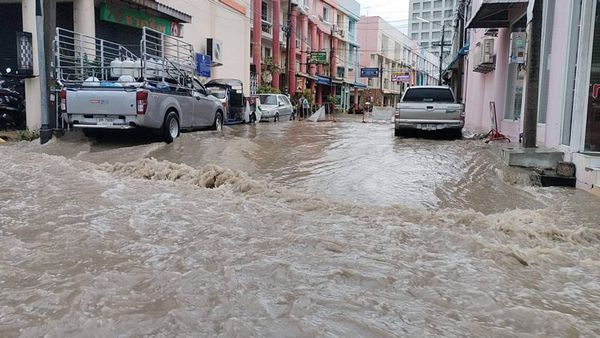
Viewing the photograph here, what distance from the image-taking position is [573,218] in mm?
5707

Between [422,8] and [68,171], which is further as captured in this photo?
[422,8]

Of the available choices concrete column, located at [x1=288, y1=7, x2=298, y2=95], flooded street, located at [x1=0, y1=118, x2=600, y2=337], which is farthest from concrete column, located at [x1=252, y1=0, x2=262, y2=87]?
flooded street, located at [x1=0, y1=118, x2=600, y2=337]

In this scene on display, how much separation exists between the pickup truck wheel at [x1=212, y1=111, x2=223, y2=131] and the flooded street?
6847 mm

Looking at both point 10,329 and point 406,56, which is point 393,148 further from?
point 406,56

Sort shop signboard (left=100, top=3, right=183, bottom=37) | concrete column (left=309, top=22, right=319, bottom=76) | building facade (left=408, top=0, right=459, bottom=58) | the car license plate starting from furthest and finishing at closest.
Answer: building facade (left=408, top=0, right=459, bottom=58)
concrete column (left=309, top=22, right=319, bottom=76)
shop signboard (left=100, top=3, right=183, bottom=37)
the car license plate

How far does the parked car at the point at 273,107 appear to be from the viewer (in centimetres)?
2312

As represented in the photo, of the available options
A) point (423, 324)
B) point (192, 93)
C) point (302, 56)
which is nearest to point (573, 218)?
point (423, 324)

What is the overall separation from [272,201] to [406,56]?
256 feet

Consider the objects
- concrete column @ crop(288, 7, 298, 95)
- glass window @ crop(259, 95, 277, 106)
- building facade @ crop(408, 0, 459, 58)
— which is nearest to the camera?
glass window @ crop(259, 95, 277, 106)

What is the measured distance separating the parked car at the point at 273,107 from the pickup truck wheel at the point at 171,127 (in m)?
10.2

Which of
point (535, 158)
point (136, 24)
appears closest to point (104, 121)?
point (535, 158)

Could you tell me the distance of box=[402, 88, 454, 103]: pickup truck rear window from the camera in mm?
A: 15359

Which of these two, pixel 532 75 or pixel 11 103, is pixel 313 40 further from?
pixel 532 75

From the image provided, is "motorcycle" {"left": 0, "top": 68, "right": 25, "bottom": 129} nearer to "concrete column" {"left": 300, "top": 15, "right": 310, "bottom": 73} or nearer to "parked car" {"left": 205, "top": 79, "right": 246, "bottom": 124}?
"parked car" {"left": 205, "top": 79, "right": 246, "bottom": 124}
